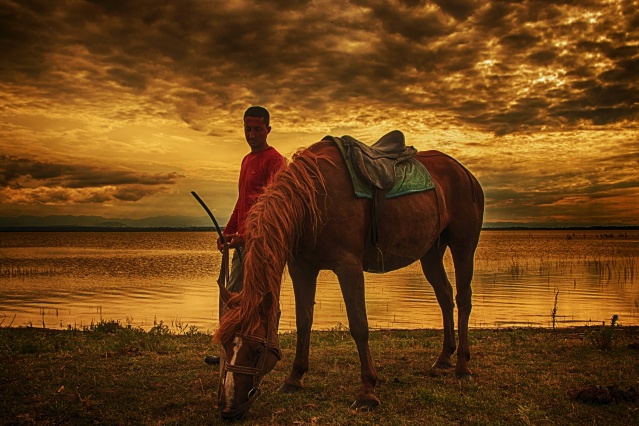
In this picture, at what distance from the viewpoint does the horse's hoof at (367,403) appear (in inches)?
176

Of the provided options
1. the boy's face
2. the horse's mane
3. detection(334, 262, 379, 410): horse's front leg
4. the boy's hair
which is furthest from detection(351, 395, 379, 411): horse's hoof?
the boy's hair

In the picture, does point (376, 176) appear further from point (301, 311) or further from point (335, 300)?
point (335, 300)

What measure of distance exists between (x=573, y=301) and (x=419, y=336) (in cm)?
954

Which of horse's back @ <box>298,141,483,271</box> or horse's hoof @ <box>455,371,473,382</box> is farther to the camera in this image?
horse's hoof @ <box>455,371,473,382</box>

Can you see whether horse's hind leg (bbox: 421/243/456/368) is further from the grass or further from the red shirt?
the red shirt

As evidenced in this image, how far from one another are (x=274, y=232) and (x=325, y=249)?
2.41 ft

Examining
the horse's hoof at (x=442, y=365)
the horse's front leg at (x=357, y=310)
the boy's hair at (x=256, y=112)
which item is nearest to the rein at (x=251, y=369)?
the horse's front leg at (x=357, y=310)

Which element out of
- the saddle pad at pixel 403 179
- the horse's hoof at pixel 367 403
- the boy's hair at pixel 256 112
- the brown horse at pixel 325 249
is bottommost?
the horse's hoof at pixel 367 403

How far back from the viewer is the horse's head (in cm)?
373

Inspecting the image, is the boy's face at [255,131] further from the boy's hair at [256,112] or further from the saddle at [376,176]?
the saddle at [376,176]

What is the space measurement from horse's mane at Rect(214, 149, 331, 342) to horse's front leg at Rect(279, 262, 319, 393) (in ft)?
1.79

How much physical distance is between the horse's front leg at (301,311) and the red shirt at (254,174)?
2.63 ft

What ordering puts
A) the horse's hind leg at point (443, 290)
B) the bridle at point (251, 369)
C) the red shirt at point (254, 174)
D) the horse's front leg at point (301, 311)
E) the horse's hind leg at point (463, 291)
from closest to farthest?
1. the bridle at point (251, 369)
2. the horse's front leg at point (301, 311)
3. the red shirt at point (254, 174)
4. the horse's hind leg at point (463, 291)
5. the horse's hind leg at point (443, 290)

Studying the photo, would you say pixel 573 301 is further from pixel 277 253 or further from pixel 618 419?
pixel 277 253
